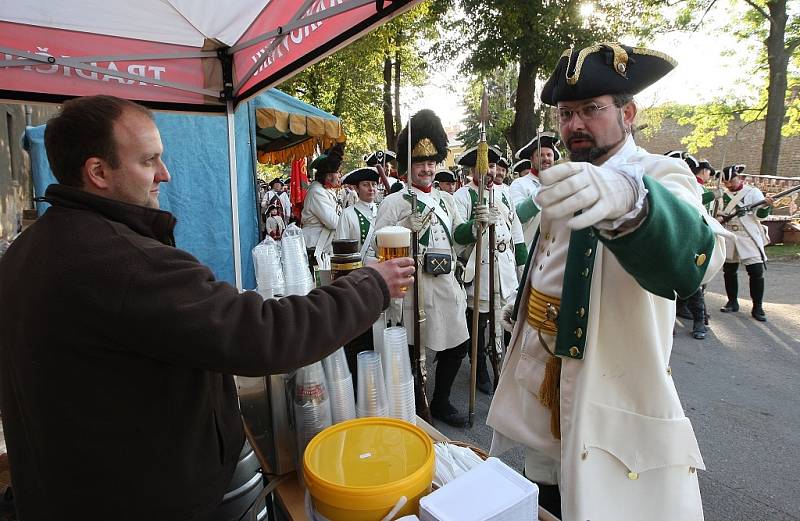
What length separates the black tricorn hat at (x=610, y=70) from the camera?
5.45 ft

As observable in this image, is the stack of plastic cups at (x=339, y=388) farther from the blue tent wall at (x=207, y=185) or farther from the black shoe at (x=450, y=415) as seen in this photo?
the blue tent wall at (x=207, y=185)

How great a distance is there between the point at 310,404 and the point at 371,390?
219 millimetres

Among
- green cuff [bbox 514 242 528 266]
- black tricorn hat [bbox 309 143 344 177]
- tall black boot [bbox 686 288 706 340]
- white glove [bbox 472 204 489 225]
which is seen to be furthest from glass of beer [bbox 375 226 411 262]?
tall black boot [bbox 686 288 706 340]

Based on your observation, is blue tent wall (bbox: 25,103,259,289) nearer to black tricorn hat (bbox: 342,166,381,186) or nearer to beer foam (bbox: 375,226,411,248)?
black tricorn hat (bbox: 342,166,381,186)

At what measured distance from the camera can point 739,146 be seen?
87.4 feet

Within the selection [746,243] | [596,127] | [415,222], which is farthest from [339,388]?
[746,243]

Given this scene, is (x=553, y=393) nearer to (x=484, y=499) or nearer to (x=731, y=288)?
(x=484, y=499)

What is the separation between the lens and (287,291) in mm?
1986

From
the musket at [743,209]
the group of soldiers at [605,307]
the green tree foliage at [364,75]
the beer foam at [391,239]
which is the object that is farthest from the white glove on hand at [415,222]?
the green tree foliage at [364,75]

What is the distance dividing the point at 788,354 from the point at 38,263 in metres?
7.00

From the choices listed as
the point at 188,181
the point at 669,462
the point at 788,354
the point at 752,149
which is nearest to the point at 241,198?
the point at 188,181

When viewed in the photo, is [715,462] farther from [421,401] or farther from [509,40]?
[509,40]

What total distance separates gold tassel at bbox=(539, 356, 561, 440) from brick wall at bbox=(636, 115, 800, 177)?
21.8 meters

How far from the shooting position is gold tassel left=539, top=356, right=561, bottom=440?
175cm
